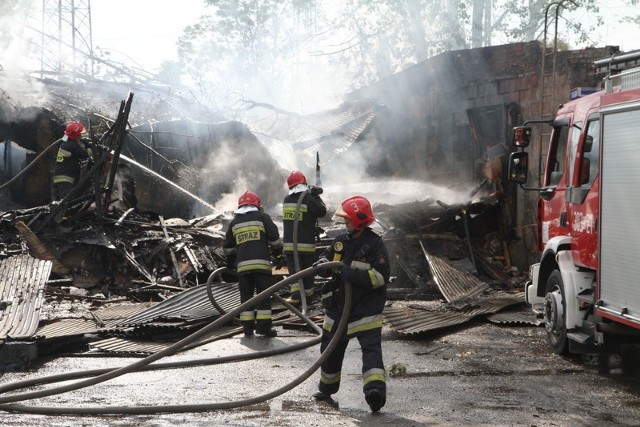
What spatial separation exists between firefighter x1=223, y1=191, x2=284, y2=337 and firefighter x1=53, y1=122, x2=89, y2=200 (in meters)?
4.58

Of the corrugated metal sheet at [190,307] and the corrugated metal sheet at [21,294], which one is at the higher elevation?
the corrugated metal sheet at [21,294]

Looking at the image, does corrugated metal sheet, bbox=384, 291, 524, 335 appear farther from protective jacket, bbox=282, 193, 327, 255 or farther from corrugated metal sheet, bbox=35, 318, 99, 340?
corrugated metal sheet, bbox=35, 318, 99, 340

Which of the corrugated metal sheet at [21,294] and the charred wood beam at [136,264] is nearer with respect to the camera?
the corrugated metal sheet at [21,294]

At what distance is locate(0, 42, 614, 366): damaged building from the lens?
10047mm

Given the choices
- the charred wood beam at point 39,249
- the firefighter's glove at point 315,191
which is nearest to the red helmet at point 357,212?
the firefighter's glove at point 315,191

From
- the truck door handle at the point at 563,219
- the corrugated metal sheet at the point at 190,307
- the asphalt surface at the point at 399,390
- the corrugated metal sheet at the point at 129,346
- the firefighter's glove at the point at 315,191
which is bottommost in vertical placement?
the asphalt surface at the point at 399,390

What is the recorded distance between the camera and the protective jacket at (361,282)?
19.5 feet

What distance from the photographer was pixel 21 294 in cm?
926

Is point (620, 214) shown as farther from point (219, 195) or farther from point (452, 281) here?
point (219, 195)

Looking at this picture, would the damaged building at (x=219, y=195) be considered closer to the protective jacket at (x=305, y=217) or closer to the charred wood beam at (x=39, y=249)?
the charred wood beam at (x=39, y=249)

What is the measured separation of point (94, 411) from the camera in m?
5.40

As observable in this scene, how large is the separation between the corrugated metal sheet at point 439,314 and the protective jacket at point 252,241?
65.6 inches

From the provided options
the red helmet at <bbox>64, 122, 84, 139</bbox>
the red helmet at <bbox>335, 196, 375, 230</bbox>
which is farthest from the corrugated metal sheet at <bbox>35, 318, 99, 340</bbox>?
the red helmet at <bbox>64, 122, 84, 139</bbox>

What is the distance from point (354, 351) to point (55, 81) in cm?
1211
